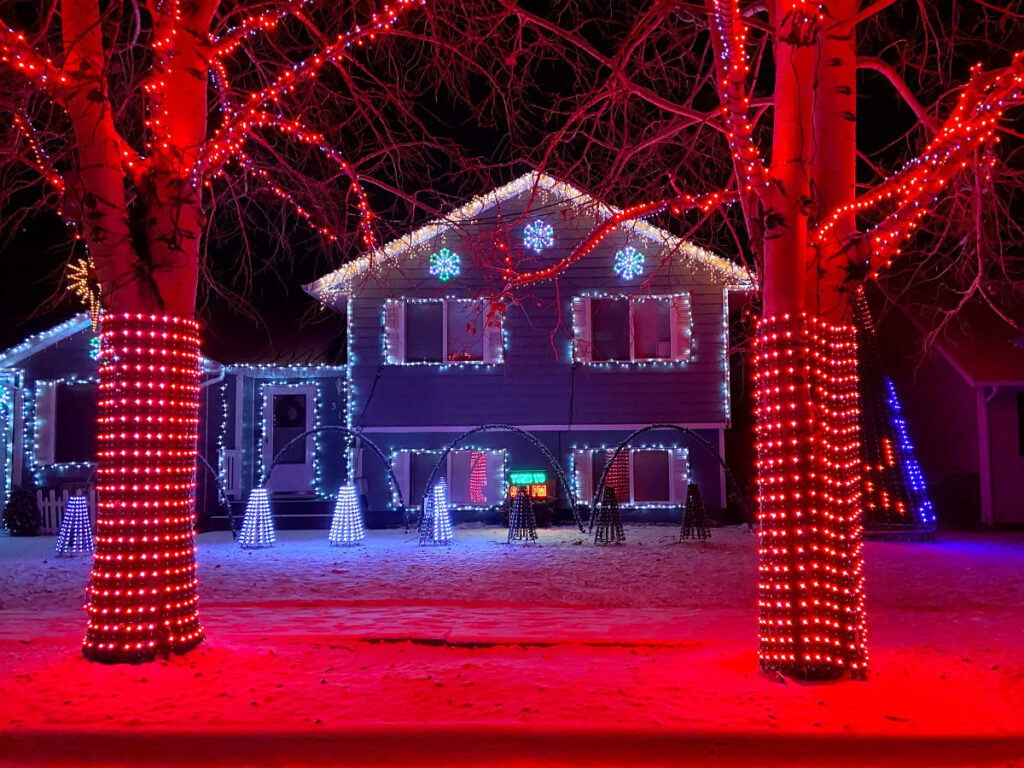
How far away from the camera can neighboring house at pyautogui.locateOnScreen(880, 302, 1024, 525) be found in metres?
17.5

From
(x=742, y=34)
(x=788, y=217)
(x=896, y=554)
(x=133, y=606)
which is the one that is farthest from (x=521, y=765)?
(x=896, y=554)

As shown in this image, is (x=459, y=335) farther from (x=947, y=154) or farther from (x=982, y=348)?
(x=947, y=154)

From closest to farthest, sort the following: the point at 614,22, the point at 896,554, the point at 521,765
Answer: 1. the point at 521,765
2. the point at 614,22
3. the point at 896,554

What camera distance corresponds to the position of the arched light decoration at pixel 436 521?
609 inches

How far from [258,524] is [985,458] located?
561 inches

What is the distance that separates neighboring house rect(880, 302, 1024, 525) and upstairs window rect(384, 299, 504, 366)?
8638 mm

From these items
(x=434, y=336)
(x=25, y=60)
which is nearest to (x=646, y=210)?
(x=25, y=60)

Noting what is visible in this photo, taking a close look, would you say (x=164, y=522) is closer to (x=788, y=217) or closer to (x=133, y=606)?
(x=133, y=606)

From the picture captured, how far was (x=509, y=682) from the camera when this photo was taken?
6.16 meters

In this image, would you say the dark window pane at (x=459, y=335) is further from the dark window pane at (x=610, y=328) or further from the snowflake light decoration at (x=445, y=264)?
the dark window pane at (x=610, y=328)

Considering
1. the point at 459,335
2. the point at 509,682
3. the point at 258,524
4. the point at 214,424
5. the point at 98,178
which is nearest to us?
the point at 509,682

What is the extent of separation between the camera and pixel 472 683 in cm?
614

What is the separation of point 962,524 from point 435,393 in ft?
36.8

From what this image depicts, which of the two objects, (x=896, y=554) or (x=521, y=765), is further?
(x=896, y=554)
